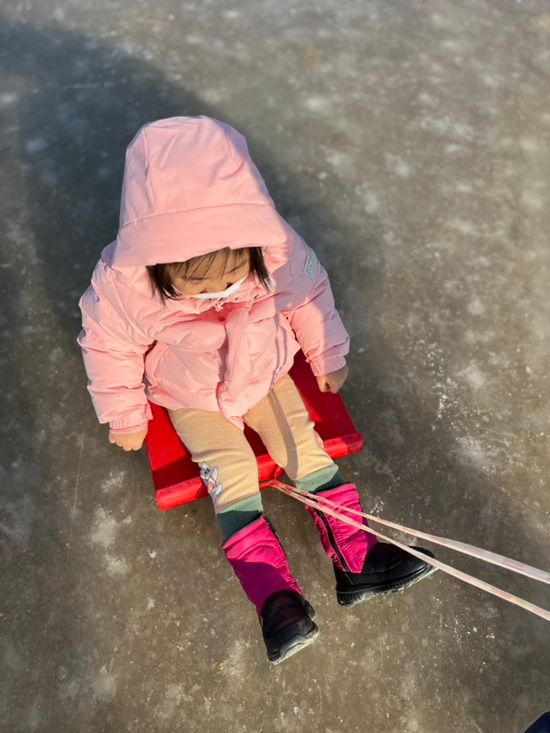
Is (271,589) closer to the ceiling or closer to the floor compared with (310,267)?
closer to the floor

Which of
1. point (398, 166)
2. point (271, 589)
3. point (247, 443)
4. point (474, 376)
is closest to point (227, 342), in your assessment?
point (247, 443)

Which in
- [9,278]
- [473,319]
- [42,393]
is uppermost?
[9,278]

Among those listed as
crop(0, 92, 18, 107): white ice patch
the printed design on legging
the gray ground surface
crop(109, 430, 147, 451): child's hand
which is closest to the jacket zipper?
the gray ground surface

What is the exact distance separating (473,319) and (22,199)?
4.26 ft

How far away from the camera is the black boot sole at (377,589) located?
111 centimetres

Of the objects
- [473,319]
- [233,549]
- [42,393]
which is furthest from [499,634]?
[42,393]

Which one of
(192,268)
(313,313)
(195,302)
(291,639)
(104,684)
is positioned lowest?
(104,684)

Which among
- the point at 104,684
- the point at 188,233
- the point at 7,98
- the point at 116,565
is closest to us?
the point at 188,233

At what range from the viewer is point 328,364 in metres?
1.28

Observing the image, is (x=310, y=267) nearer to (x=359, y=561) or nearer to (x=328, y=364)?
(x=328, y=364)

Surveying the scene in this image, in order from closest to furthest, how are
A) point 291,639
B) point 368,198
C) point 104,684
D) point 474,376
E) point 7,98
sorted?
point 291,639 → point 104,684 → point 474,376 → point 368,198 → point 7,98

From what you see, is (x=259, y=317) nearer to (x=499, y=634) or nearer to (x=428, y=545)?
(x=428, y=545)

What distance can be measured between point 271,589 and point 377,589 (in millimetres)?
201

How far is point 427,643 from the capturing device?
1.18 metres
